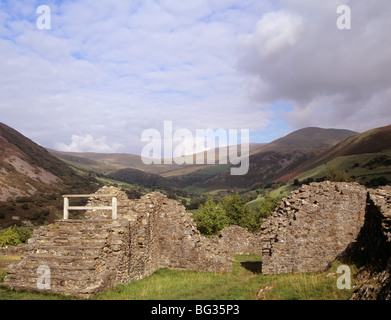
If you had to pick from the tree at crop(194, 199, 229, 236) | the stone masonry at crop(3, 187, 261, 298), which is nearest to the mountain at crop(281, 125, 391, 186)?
the tree at crop(194, 199, 229, 236)

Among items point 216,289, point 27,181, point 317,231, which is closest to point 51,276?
point 216,289

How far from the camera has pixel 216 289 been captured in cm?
1177

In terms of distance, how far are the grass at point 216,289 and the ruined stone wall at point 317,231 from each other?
159 cm

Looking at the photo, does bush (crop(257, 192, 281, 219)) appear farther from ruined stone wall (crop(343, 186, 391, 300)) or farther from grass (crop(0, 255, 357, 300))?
ruined stone wall (crop(343, 186, 391, 300))

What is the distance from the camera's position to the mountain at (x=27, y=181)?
71.6m

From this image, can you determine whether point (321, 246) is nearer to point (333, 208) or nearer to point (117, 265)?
point (333, 208)

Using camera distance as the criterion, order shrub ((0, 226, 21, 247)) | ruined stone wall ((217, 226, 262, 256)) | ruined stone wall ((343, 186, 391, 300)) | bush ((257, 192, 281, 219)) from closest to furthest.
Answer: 1. ruined stone wall ((343, 186, 391, 300))
2. ruined stone wall ((217, 226, 262, 256))
3. shrub ((0, 226, 21, 247))
4. bush ((257, 192, 281, 219))

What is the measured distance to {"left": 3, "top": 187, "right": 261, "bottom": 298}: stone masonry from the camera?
443 inches

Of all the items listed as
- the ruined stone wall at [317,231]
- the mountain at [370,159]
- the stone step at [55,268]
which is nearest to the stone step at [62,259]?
the stone step at [55,268]

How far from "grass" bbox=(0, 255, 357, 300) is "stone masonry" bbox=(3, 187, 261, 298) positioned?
0.57 meters

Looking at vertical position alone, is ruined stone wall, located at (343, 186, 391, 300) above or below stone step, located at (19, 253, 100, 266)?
above

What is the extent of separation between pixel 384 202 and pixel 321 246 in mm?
4407
